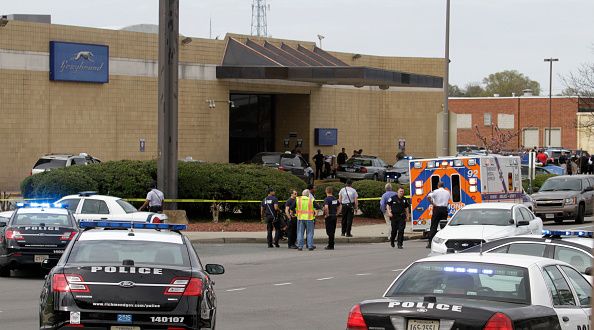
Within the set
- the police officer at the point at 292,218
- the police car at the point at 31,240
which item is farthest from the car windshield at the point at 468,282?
the police officer at the point at 292,218

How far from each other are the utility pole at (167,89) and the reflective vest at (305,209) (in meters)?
5.84

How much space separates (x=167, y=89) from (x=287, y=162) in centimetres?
1541

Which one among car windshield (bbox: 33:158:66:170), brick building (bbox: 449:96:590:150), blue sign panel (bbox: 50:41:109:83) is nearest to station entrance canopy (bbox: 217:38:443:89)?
blue sign panel (bbox: 50:41:109:83)

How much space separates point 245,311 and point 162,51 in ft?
59.9

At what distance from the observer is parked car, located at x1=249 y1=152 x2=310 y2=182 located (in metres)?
49.0

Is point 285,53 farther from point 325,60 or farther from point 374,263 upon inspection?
point 374,263

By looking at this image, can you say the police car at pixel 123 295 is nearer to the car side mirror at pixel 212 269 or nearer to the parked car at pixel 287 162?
the car side mirror at pixel 212 269

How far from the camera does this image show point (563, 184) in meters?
42.0

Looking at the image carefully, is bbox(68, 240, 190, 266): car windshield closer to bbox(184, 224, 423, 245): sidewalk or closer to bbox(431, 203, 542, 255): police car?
bbox(431, 203, 542, 255): police car

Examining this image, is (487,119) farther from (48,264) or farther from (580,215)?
(48,264)

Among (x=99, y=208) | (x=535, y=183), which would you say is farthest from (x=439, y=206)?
(x=535, y=183)

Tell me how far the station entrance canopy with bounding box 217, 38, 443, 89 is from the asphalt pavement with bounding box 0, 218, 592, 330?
17.4 metres

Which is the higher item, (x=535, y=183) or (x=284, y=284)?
(x=535, y=183)

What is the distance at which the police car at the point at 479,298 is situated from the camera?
364 inches
